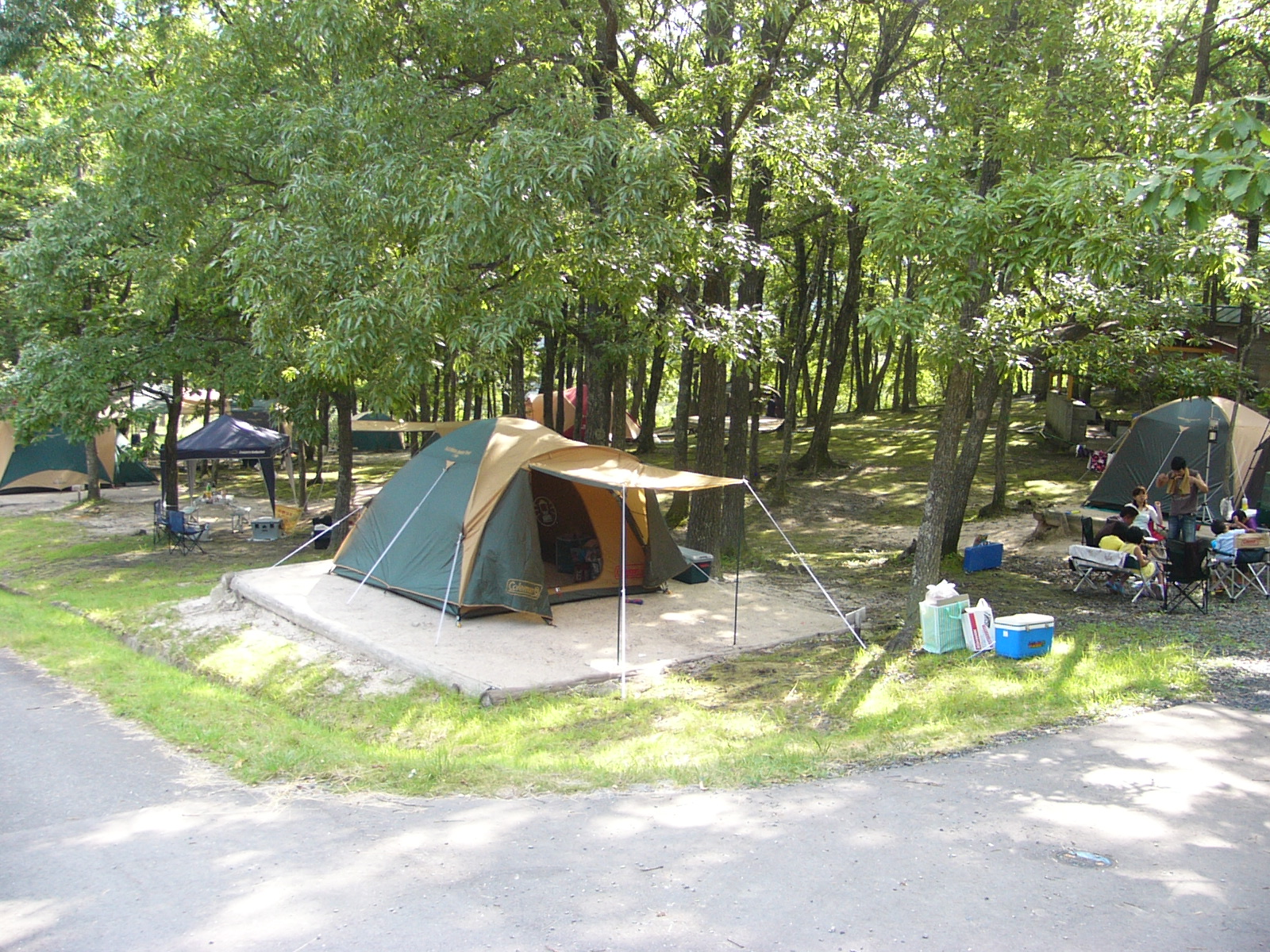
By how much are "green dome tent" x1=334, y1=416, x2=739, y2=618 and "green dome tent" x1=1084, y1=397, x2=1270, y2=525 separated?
8.14 meters

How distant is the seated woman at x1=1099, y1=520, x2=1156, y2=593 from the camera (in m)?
10.5

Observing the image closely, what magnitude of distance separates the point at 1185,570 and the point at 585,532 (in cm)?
630

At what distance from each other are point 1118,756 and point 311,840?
4.47 meters

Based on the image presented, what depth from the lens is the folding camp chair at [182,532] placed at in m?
15.4

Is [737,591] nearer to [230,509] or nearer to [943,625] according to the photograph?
Result: [943,625]

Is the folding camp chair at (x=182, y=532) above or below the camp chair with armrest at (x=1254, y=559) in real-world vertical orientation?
below

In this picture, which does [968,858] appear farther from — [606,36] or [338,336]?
[606,36]

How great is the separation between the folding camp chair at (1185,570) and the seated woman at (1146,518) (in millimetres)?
846

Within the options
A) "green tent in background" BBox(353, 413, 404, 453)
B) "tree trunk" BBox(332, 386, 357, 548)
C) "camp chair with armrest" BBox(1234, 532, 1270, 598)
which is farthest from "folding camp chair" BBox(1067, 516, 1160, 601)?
"green tent in background" BBox(353, 413, 404, 453)

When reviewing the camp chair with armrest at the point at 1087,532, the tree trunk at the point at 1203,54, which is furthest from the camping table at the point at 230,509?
the tree trunk at the point at 1203,54

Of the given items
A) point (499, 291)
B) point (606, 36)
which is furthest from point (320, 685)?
point (606, 36)

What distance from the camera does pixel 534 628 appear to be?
31.2 feet

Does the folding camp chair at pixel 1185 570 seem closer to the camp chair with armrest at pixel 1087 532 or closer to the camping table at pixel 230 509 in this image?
the camp chair with armrest at pixel 1087 532

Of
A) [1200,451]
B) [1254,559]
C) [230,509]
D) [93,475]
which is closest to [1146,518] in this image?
[1254,559]
